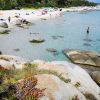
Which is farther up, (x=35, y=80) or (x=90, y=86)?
(x=35, y=80)

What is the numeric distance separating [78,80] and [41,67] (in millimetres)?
2428

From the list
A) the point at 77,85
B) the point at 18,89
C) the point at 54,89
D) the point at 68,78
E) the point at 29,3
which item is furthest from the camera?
the point at 29,3

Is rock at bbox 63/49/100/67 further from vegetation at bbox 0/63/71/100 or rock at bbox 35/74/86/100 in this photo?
vegetation at bbox 0/63/71/100

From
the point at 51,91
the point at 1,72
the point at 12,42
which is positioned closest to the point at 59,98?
the point at 51,91

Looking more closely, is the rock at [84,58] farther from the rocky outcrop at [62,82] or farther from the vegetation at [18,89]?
the vegetation at [18,89]

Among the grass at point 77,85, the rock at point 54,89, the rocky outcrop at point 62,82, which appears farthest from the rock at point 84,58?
the rock at point 54,89

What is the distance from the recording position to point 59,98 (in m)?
12.3

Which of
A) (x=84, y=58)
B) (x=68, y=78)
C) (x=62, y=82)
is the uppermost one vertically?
(x=62, y=82)

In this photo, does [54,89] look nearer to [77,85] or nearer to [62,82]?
[62,82]

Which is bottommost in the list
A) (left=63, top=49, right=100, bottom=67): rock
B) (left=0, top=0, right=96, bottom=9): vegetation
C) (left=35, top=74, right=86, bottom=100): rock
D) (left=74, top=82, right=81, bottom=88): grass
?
(left=0, top=0, right=96, bottom=9): vegetation

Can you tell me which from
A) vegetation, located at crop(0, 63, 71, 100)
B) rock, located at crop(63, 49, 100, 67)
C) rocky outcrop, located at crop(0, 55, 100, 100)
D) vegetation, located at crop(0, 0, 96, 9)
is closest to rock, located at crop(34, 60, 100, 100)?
rocky outcrop, located at crop(0, 55, 100, 100)

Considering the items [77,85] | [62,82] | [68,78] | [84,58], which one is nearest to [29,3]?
[84,58]

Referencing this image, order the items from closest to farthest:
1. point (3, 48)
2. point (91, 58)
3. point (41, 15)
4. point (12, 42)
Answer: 1. point (91, 58)
2. point (3, 48)
3. point (12, 42)
4. point (41, 15)

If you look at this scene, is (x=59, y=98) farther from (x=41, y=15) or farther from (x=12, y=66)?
(x=41, y=15)
